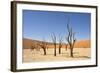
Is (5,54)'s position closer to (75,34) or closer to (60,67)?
(60,67)

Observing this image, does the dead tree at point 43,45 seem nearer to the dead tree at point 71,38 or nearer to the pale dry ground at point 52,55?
the pale dry ground at point 52,55

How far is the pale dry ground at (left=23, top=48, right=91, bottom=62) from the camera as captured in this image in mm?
1971

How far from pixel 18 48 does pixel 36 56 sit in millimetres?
188

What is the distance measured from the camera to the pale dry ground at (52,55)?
197 cm

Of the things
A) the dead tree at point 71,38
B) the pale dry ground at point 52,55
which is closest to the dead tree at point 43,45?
the pale dry ground at point 52,55

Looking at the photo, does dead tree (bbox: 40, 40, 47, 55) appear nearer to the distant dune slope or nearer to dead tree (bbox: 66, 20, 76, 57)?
the distant dune slope

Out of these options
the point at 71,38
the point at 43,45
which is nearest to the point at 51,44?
the point at 43,45

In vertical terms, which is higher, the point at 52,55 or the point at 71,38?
the point at 71,38

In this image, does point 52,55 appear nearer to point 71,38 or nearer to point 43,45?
point 43,45

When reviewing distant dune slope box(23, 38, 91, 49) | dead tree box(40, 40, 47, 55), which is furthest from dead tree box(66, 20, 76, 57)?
dead tree box(40, 40, 47, 55)

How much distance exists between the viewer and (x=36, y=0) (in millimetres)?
1987

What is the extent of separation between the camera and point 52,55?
207 cm

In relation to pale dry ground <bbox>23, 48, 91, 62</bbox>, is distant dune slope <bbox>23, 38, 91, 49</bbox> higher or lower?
higher

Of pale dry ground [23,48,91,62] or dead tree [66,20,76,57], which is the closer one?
pale dry ground [23,48,91,62]
